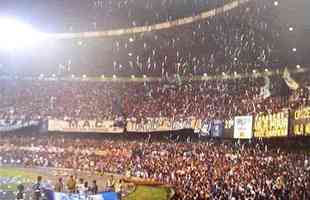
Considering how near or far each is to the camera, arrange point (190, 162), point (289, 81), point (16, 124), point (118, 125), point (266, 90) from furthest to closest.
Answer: point (16, 124), point (118, 125), point (266, 90), point (289, 81), point (190, 162)

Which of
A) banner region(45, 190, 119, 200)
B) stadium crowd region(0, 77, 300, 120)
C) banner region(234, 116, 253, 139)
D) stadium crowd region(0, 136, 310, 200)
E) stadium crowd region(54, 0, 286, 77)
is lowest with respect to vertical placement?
banner region(45, 190, 119, 200)

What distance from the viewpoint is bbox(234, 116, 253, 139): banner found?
34094 mm

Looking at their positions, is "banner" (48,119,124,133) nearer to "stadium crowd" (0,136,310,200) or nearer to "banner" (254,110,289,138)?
"stadium crowd" (0,136,310,200)

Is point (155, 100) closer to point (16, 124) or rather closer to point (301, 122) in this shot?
point (16, 124)

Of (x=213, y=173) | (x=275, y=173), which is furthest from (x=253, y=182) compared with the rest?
(x=213, y=173)

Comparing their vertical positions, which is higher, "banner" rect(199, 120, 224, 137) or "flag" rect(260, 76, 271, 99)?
"flag" rect(260, 76, 271, 99)

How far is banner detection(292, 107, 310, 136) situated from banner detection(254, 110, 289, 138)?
2.24 ft

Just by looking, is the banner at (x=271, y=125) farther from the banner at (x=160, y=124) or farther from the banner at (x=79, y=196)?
the banner at (x=79, y=196)

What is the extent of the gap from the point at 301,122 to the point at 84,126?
27.4m

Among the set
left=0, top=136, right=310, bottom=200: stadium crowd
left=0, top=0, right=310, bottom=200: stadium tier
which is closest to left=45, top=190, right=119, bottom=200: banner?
left=0, top=0, right=310, bottom=200: stadium tier

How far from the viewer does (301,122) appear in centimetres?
2733

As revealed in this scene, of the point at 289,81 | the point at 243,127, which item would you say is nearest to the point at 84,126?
the point at 289,81

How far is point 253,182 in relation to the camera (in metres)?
23.6

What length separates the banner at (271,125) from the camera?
29.0m
